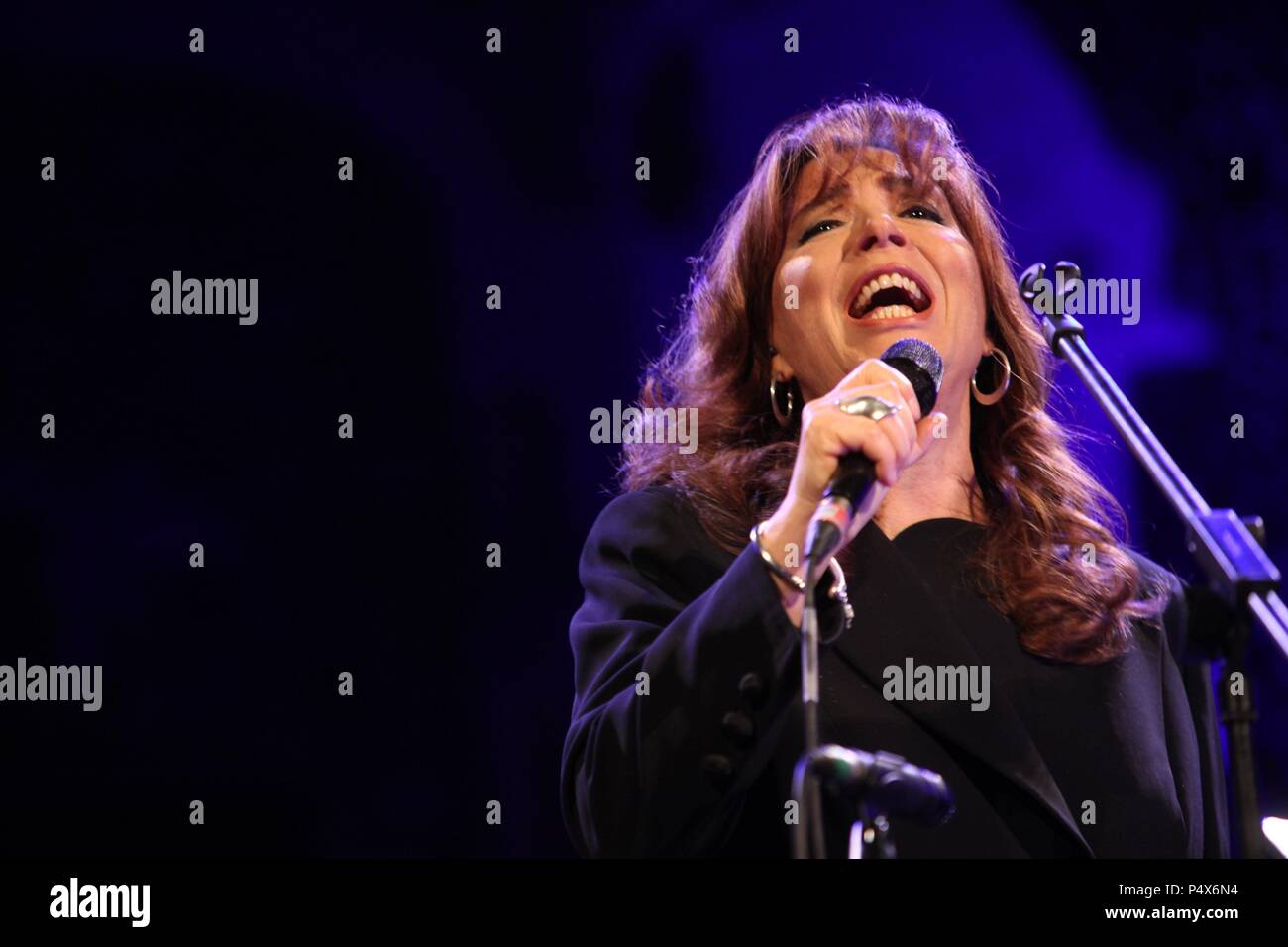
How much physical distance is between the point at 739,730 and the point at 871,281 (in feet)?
2.57

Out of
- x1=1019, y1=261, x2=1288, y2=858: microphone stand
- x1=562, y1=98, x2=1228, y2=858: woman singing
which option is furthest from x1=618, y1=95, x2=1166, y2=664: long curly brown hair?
x1=1019, y1=261, x2=1288, y2=858: microphone stand

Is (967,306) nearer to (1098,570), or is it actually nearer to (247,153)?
(1098,570)

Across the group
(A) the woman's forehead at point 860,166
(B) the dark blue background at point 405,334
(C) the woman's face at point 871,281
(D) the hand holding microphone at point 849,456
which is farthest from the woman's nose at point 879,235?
(D) the hand holding microphone at point 849,456

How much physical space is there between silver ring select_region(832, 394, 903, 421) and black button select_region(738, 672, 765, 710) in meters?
0.35

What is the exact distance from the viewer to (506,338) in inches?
95.8

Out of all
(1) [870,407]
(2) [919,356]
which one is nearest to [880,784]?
(1) [870,407]

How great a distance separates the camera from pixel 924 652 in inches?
78.4

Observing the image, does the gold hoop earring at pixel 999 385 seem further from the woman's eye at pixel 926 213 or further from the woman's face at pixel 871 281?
the woman's eye at pixel 926 213

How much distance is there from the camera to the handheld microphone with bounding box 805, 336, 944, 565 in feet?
4.78

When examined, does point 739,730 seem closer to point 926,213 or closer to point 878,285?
point 878,285

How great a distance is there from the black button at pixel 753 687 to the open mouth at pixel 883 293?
682 mm

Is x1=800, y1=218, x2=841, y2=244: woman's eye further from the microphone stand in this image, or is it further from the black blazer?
the microphone stand

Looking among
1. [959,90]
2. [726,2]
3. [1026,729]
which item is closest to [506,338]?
[726,2]

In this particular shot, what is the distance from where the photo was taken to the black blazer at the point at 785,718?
5.68 ft
